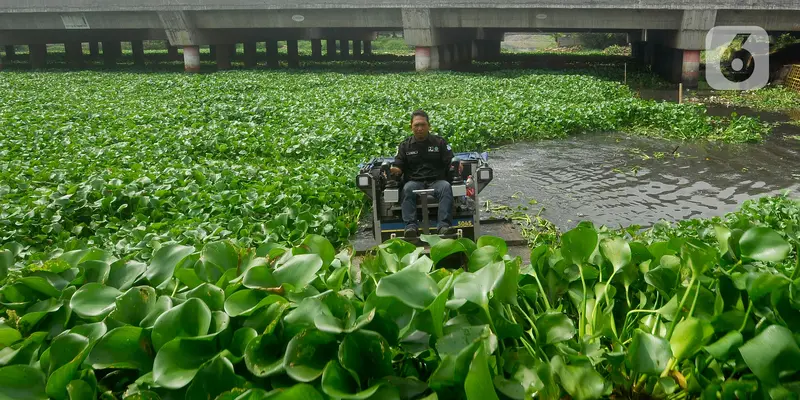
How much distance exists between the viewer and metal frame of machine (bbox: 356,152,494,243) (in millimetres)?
6219

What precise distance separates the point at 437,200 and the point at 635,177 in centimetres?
592

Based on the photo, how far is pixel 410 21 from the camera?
3128 cm

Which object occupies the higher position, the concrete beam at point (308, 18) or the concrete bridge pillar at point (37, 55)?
the concrete beam at point (308, 18)

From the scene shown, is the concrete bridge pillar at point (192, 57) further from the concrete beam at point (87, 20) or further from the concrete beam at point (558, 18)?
the concrete beam at point (558, 18)

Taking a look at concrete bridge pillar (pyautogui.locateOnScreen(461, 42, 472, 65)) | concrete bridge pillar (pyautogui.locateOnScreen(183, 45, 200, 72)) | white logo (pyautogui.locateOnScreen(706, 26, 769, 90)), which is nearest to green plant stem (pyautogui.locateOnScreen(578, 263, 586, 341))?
white logo (pyautogui.locateOnScreen(706, 26, 769, 90))

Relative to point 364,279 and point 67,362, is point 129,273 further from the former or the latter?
point 364,279

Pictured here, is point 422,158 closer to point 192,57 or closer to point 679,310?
point 679,310

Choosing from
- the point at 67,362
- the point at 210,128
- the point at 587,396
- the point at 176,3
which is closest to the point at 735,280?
the point at 587,396

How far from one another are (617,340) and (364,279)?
92 cm

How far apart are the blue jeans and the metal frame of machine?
2.6 inches

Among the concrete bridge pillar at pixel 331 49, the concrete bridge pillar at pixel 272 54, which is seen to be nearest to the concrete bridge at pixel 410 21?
the concrete bridge pillar at pixel 272 54

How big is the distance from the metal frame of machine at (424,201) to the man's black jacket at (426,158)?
0.34 feet

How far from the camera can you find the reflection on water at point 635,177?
8.96 m

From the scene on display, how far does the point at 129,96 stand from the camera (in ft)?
71.2
